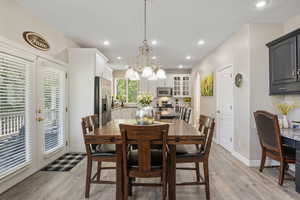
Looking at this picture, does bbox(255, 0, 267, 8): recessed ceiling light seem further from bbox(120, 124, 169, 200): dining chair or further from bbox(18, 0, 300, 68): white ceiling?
bbox(120, 124, 169, 200): dining chair

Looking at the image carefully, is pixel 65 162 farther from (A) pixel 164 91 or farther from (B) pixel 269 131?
(A) pixel 164 91

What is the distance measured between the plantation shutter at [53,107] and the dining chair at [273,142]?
3.73 m

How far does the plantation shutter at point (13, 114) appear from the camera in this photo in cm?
230

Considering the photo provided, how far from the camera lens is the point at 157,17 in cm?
304

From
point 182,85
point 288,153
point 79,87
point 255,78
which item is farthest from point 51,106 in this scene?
point 182,85

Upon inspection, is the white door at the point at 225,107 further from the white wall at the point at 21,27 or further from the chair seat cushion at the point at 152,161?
the white wall at the point at 21,27

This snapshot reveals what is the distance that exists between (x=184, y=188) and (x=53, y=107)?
2860 millimetres

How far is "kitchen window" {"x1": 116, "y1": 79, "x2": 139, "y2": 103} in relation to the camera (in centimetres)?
815

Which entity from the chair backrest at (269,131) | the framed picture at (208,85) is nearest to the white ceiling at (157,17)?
the framed picture at (208,85)

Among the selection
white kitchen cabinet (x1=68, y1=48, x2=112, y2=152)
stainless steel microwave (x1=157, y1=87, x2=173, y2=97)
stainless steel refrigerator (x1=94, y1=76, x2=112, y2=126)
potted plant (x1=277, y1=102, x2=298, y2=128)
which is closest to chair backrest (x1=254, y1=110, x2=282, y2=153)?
potted plant (x1=277, y1=102, x2=298, y2=128)

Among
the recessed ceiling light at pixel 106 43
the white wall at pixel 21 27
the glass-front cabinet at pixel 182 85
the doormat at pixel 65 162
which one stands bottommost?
the doormat at pixel 65 162

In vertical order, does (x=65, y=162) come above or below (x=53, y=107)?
below

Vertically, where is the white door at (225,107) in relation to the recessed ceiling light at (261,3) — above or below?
below

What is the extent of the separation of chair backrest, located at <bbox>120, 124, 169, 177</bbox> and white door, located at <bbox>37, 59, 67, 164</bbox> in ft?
6.99
